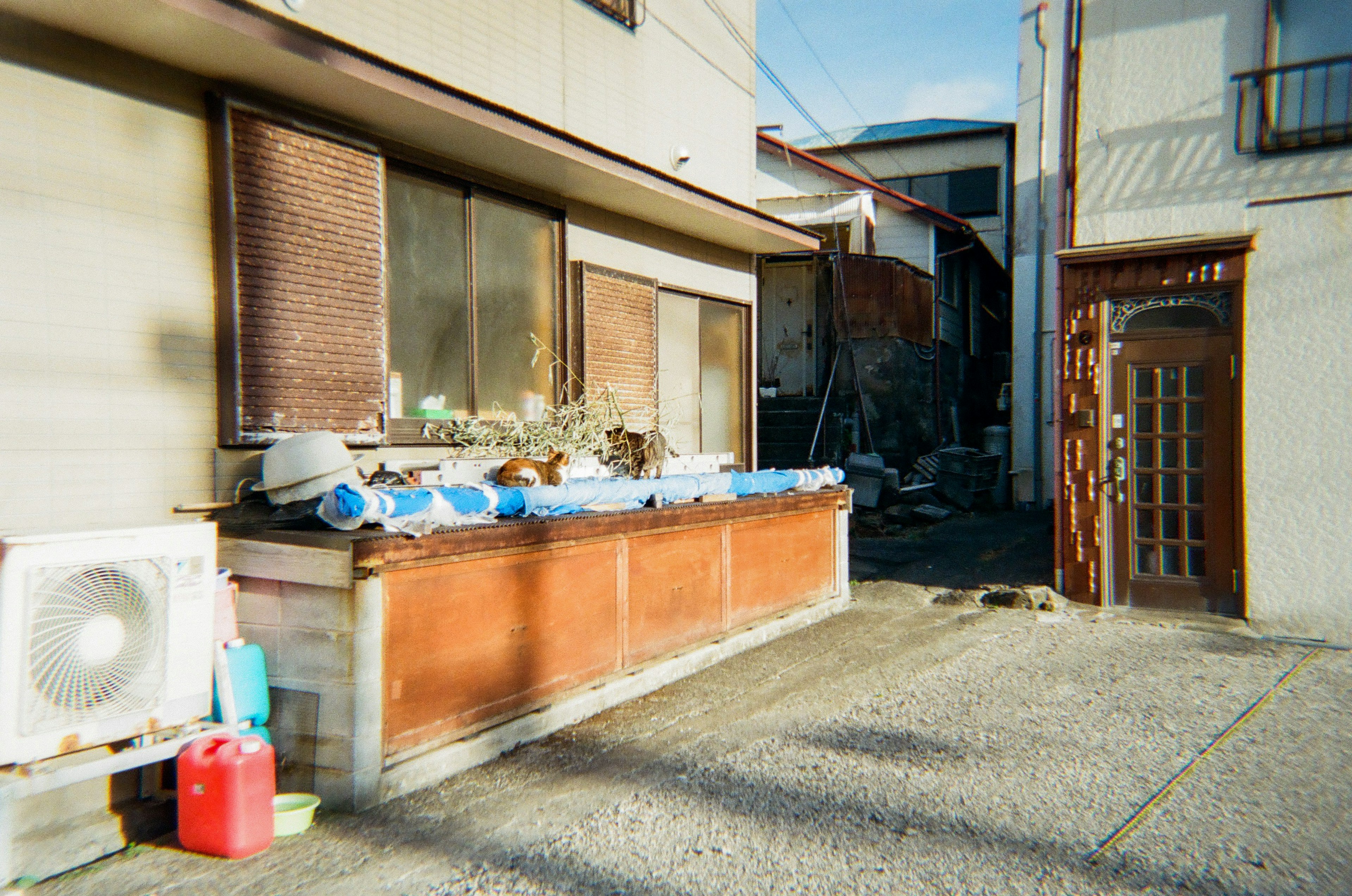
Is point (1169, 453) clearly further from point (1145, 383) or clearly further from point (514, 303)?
point (514, 303)

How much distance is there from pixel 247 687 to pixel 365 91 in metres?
3.35

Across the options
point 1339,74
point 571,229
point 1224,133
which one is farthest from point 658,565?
point 1339,74

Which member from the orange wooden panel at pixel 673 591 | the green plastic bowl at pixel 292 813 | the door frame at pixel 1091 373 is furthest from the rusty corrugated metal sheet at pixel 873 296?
the green plastic bowl at pixel 292 813

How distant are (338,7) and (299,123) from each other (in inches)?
30.7

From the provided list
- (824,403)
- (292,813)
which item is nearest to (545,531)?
(292,813)

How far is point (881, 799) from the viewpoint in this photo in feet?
13.2

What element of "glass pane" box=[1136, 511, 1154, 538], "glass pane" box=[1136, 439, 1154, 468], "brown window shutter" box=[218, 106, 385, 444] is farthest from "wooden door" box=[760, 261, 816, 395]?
"brown window shutter" box=[218, 106, 385, 444]

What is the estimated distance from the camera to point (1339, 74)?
7691 millimetres

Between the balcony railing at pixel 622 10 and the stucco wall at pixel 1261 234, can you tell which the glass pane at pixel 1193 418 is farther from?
the balcony railing at pixel 622 10

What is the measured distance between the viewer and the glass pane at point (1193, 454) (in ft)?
26.6

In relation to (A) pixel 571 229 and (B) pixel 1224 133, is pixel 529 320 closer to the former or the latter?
(A) pixel 571 229

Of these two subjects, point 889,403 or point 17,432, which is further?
point 889,403

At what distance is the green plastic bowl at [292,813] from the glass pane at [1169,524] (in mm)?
7575

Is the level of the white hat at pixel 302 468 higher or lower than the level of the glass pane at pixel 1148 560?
higher
